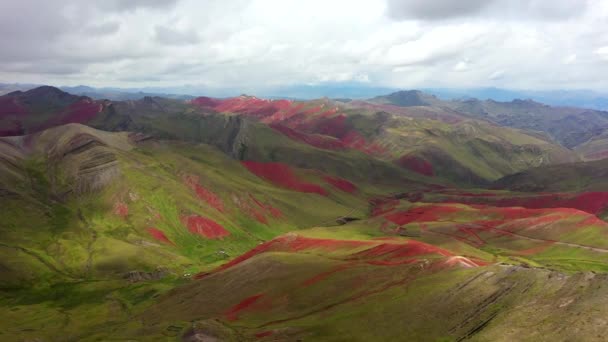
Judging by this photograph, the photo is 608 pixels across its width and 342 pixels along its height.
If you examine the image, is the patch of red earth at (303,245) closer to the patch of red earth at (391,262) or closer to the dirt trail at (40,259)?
the patch of red earth at (391,262)

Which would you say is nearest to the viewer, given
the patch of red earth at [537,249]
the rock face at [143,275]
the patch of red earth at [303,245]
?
the patch of red earth at [303,245]

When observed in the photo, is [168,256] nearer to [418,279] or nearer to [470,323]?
[418,279]

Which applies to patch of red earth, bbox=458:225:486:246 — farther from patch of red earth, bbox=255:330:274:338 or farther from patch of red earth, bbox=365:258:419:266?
patch of red earth, bbox=255:330:274:338

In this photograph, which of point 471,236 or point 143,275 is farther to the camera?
point 471,236

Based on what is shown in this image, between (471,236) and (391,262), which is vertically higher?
(391,262)

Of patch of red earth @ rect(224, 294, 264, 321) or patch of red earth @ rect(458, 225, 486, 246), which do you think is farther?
patch of red earth @ rect(458, 225, 486, 246)

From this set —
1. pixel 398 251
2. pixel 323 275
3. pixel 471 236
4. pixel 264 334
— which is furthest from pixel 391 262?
pixel 471 236

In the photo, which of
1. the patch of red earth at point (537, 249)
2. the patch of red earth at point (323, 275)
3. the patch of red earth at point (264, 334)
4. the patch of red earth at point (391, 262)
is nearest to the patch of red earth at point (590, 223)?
the patch of red earth at point (537, 249)

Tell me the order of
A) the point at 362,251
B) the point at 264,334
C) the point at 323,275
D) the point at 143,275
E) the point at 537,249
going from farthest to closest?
the point at 143,275
the point at 537,249
the point at 362,251
the point at 323,275
the point at 264,334

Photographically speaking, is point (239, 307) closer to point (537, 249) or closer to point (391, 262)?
point (391, 262)

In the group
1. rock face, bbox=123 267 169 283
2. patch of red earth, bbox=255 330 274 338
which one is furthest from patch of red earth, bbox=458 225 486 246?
rock face, bbox=123 267 169 283
